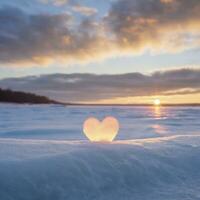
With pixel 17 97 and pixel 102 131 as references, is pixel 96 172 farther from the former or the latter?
pixel 17 97

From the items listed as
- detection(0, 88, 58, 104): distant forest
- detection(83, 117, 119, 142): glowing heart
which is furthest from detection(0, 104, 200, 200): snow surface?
detection(0, 88, 58, 104): distant forest

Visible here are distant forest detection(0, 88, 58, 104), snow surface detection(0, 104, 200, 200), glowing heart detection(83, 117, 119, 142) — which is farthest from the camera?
distant forest detection(0, 88, 58, 104)

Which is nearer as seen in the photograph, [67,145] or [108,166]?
[108,166]

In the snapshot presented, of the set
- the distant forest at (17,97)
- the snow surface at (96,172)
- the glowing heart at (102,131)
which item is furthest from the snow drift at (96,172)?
the distant forest at (17,97)

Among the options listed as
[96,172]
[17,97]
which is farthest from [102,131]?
[17,97]

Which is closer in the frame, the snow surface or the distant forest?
the snow surface

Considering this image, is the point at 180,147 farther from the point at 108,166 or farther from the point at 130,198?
the point at 130,198

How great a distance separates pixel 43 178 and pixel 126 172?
96cm

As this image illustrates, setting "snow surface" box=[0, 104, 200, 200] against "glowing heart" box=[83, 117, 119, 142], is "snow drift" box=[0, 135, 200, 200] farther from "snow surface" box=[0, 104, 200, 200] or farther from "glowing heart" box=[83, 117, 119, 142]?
"glowing heart" box=[83, 117, 119, 142]

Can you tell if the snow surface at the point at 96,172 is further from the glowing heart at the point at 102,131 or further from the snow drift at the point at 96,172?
the glowing heart at the point at 102,131

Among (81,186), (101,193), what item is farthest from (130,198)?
(81,186)

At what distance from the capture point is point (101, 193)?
113 inches

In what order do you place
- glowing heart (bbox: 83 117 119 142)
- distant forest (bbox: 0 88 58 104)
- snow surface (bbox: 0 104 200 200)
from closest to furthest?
snow surface (bbox: 0 104 200 200) → glowing heart (bbox: 83 117 119 142) → distant forest (bbox: 0 88 58 104)

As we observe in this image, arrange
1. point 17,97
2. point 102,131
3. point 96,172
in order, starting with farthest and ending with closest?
1. point 17,97
2. point 102,131
3. point 96,172
